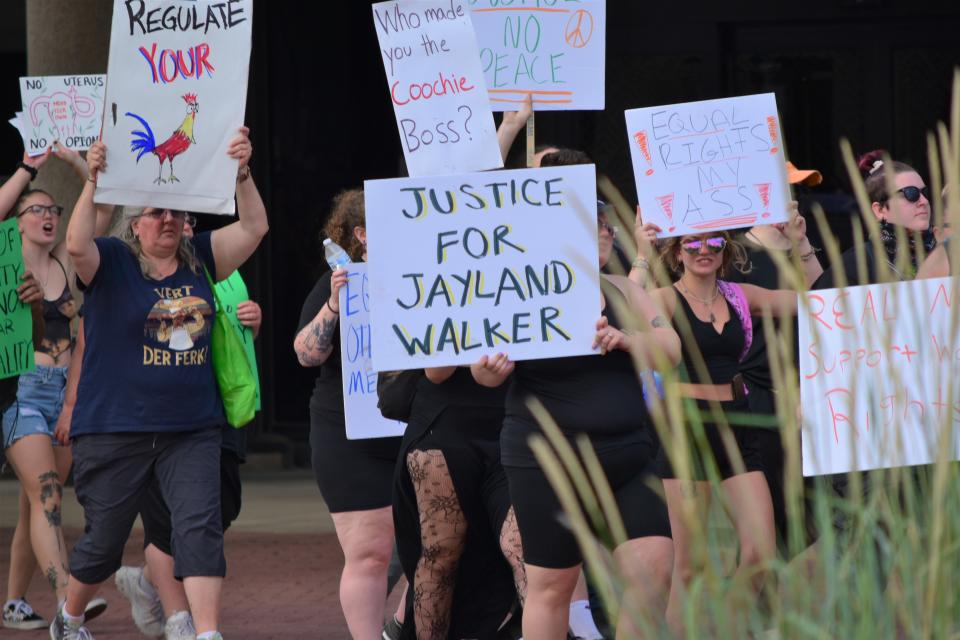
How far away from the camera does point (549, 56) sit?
244 inches

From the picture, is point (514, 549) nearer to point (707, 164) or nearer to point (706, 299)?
point (706, 299)

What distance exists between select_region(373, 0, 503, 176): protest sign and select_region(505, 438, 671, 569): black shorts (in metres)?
1.28

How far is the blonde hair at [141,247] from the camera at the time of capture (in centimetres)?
623

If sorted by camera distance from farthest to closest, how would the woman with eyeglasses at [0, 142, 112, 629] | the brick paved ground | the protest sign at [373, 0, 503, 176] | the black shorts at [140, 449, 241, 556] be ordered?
the brick paved ground
the woman with eyeglasses at [0, 142, 112, 629]
the black shorts at [140, 449, 241, 556]
the protest sign at [373, 0, 503, 176]

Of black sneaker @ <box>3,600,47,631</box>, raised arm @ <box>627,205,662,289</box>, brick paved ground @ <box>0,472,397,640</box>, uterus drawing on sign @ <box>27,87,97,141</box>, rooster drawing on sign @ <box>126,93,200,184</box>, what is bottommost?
brick paved ground @ <box>0,472,397,640</box>

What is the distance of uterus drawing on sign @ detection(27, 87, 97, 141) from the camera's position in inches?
335

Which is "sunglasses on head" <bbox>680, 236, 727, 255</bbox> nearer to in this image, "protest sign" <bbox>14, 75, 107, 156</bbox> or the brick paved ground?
the brick paved ground

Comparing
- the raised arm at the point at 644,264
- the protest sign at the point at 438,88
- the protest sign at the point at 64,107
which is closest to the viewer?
the protest sign at the point at 438,88

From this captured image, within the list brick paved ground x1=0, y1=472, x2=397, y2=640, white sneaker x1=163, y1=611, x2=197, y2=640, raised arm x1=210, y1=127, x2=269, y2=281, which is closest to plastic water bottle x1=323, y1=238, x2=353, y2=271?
raised arm x1=210, y1=127, x2=269, y2=281

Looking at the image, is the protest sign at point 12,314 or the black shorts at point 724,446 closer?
the black shorts at point 724,446

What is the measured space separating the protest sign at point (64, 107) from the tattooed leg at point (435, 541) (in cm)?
354

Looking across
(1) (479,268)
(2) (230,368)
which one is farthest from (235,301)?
(1) (479,268)

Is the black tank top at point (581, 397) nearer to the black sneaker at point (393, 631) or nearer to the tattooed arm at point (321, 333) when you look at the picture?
the tattooed arm at point (321, 333)

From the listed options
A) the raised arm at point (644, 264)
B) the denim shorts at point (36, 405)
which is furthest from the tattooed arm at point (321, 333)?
the denim shorts at point (36, 405)
